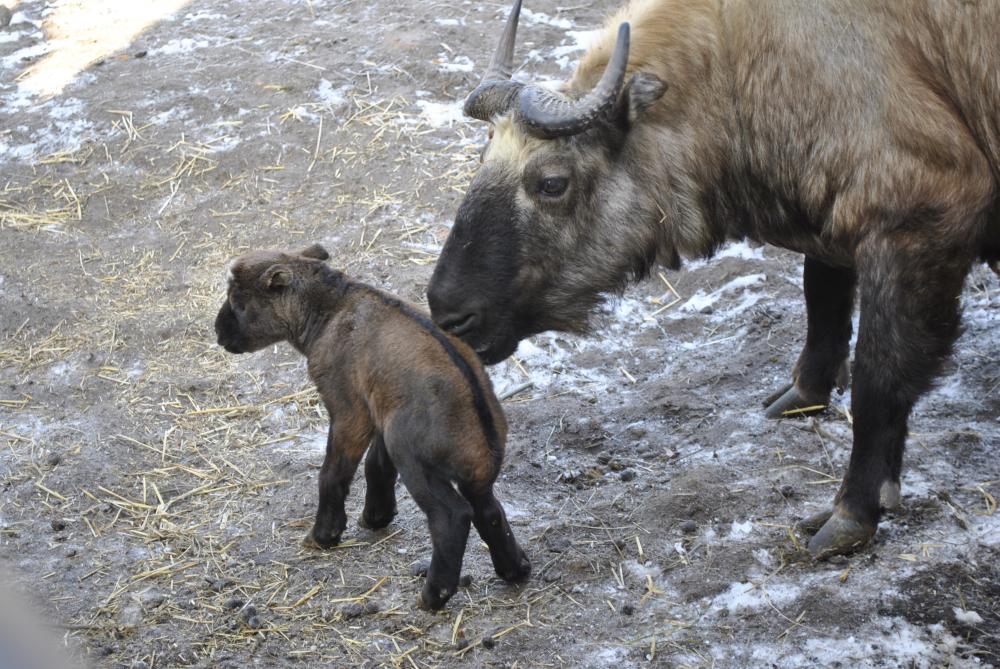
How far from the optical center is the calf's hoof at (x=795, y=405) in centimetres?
546

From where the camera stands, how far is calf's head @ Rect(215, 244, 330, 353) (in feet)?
16.1

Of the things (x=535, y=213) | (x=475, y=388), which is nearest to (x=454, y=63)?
(x=535, y=213)

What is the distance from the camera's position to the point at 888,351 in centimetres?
410

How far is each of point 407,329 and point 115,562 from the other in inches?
66.6

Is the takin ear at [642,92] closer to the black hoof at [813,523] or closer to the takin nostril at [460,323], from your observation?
the takin nostril at [460,323]

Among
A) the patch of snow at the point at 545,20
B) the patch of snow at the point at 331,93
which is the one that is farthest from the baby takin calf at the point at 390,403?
the patch of snow at the point at 545,20

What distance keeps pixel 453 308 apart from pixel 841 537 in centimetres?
174

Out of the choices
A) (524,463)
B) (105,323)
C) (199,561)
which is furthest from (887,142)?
(105,323)

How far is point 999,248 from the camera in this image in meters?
4.55

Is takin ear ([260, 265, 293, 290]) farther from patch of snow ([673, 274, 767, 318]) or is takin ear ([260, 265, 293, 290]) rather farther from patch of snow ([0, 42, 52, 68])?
patch of snow ([0, 42, 52, 68])

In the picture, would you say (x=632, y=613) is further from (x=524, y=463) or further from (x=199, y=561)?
(x=199, y=561)

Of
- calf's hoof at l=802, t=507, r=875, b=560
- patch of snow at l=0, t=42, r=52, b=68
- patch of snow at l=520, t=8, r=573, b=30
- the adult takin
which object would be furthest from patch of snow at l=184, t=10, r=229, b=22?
calf's hoof at l=802, t=507, r=875, b=560

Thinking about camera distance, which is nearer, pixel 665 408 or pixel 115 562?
pixel 115 562

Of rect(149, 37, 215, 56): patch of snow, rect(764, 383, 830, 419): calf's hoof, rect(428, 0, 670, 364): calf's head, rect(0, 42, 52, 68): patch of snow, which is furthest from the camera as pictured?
rect(0, 42, 52, 68): patch of snow
